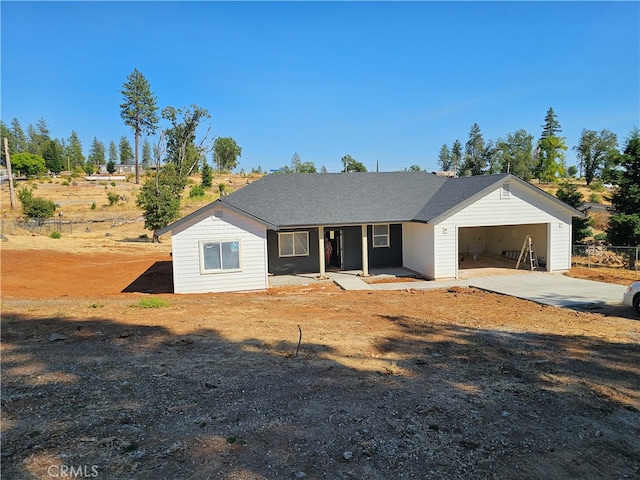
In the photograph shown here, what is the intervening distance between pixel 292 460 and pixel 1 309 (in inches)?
467

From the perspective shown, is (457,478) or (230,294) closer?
(457,478)

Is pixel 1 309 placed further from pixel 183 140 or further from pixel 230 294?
pixel 183 140

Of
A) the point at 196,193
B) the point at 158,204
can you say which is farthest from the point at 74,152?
the point at 158,204

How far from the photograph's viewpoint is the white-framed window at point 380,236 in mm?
22062

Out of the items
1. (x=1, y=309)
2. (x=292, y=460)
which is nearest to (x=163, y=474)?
(x=292, y=460)

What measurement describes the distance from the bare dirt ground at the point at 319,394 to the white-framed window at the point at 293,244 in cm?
867

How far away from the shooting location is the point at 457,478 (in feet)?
13.3

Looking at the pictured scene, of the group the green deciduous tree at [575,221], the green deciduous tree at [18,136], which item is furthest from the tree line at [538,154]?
the green deciduous tree at [18,136]

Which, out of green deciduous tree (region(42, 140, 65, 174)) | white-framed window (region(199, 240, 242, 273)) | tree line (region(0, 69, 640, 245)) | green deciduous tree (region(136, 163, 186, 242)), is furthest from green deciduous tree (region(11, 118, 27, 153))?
white-framed window (region(199, 240, 242, 273))

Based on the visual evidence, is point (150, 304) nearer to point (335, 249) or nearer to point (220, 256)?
point (220, 256)

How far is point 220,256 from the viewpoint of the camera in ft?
55.8

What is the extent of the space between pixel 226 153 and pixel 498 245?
273ft

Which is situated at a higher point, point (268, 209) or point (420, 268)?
point (268, 209)

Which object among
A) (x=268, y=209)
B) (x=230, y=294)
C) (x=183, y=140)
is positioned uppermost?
(x=183, y=140)
